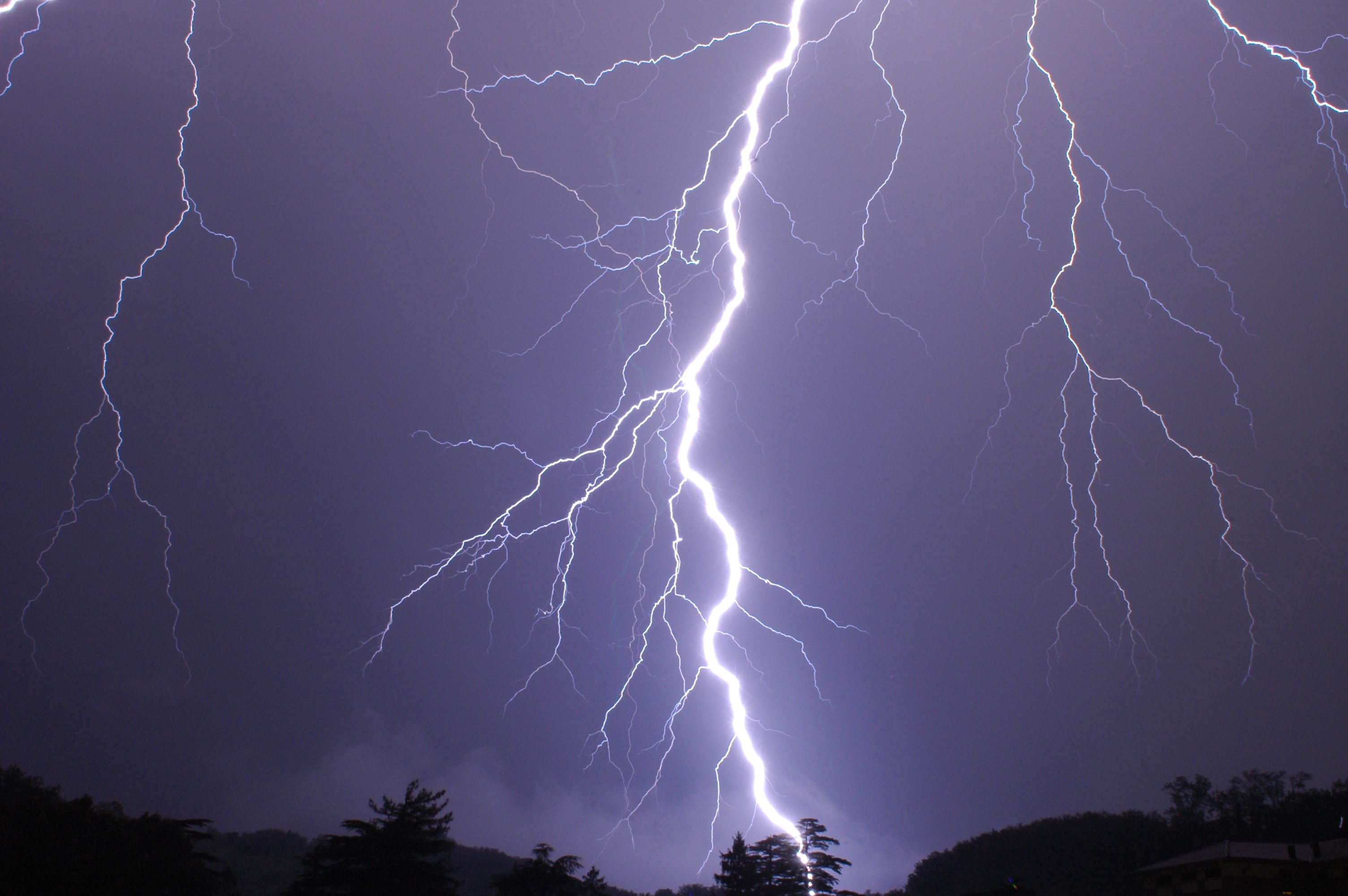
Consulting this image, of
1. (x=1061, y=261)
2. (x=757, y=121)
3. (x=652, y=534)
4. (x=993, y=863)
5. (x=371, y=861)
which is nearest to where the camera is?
(x=371, y=861)

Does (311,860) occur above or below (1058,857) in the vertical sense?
below

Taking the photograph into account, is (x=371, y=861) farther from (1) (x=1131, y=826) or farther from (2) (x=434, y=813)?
(1) (x=1131, y=826)

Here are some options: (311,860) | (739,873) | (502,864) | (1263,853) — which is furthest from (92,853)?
(502,864)

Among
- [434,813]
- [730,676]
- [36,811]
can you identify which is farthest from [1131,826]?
[36,811]

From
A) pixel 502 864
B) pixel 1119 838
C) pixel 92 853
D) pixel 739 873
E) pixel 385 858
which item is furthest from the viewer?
pixel 502 864

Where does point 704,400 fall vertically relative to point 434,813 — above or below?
above

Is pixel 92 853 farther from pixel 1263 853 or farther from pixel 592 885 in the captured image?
pixel 1263 853

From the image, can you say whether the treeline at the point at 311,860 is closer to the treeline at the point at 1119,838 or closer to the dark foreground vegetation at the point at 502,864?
the dark foreground vegetation at the point at 502,864
